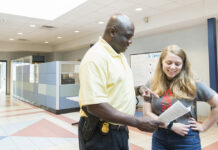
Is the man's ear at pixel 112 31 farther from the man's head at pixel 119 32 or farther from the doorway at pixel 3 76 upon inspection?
the doorway at pixel 3 76

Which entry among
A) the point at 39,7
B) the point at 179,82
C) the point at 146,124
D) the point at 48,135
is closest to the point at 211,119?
the point at 179,82

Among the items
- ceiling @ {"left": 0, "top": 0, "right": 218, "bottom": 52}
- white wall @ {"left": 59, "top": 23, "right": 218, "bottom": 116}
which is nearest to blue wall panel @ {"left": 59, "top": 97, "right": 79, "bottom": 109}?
ceiling @ {"left": 0, "top": 0, "right": 218, "bottom": 52}

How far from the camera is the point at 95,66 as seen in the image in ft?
2.74

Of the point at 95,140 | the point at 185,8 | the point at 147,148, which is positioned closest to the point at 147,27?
the point at 185,8

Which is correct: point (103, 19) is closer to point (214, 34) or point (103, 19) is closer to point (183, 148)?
point (214, 34)

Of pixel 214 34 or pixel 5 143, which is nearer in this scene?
pixel 5 143

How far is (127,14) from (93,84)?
4.82 m

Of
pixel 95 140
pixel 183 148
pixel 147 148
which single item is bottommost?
pixel 147 148

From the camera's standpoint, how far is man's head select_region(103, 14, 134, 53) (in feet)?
3.03

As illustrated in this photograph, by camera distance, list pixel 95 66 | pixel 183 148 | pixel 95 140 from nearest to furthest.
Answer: pixel 95 66 < pixel 95 140 < pixel 183 148

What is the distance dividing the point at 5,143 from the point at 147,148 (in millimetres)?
2404

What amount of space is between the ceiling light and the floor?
294 cm

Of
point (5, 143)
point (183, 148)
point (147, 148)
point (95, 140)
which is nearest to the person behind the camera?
point (95, 140)

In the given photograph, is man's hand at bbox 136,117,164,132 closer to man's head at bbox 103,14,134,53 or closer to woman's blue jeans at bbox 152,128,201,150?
man's head at bbox 103,14,134,53
